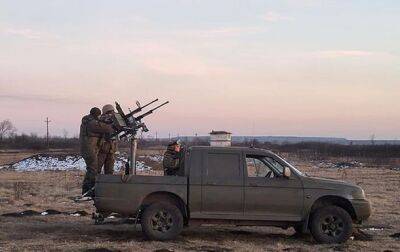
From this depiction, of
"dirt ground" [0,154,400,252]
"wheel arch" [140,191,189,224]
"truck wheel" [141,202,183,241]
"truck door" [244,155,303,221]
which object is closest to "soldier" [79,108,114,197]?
"dirt ground" [0,154,400,252]

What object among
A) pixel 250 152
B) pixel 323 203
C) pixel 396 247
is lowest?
pixel 396 247

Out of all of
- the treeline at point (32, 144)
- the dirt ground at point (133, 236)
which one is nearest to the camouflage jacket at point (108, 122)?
the dirt ground at point (133, 236)

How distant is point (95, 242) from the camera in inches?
429

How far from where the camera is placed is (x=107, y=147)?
42.1 ft

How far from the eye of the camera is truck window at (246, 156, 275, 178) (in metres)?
11.5

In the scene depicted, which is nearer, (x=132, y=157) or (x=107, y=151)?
(x=132, y=157)

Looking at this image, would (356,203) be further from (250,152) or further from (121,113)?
(121,113)

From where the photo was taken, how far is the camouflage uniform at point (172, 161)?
11.8 metres

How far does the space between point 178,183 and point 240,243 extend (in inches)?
62.1

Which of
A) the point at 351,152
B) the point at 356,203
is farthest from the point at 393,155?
the point at 356,203

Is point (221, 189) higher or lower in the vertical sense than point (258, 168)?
lower

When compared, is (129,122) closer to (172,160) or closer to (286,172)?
(172,160)

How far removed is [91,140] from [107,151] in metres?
0.47

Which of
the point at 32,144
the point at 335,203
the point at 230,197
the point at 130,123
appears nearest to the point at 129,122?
the point at 130,123
